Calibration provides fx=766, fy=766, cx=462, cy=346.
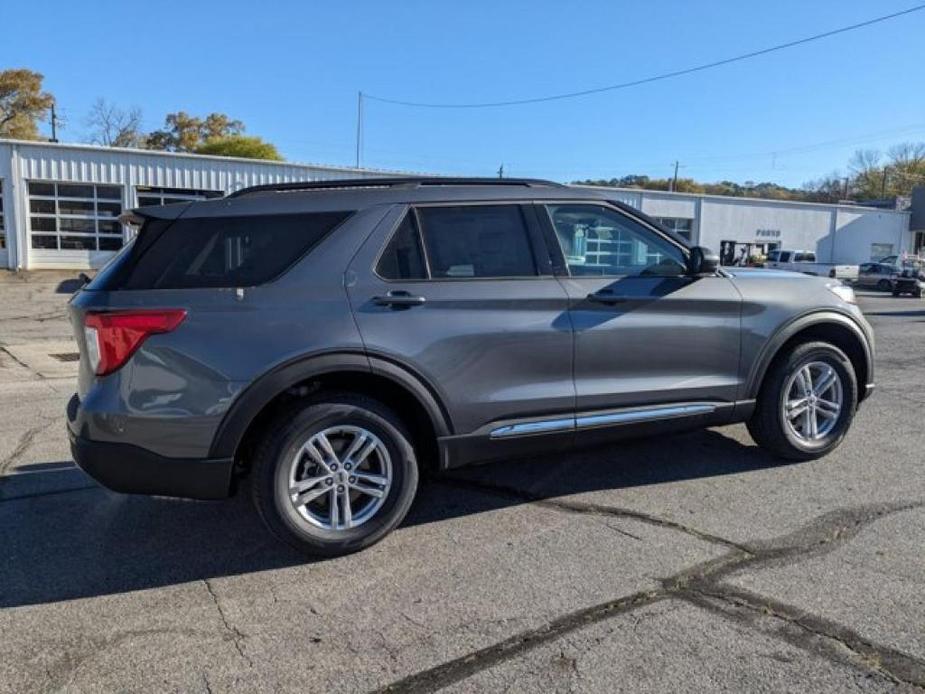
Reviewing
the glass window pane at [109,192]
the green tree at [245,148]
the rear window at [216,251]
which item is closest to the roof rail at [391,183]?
the rear window at [216,251]

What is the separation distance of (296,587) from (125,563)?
0.94 meters

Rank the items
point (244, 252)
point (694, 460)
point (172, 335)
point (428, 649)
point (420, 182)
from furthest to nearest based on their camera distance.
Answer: point (694, 460) → point (420, 182) → point (244, 252) → point (172, 335) → point (428, 649)

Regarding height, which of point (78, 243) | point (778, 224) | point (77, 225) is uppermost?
point (778, 224)

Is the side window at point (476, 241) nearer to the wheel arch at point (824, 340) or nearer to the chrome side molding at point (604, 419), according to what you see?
the chrome side molding at point (604, 419)

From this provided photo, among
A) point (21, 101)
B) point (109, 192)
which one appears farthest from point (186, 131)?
point (109, 192)

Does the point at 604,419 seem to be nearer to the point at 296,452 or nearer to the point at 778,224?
the point at 296,452

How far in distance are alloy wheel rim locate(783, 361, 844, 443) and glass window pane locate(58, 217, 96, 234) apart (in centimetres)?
2655

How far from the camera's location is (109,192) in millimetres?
26641

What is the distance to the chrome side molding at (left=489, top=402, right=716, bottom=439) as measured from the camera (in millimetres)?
4203

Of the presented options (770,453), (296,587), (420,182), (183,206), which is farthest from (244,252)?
(770,453)

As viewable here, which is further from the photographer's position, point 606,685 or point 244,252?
point 244,252

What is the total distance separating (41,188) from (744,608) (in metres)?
28.1

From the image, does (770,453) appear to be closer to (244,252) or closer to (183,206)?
(244,252)

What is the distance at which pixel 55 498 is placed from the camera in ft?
15.6
